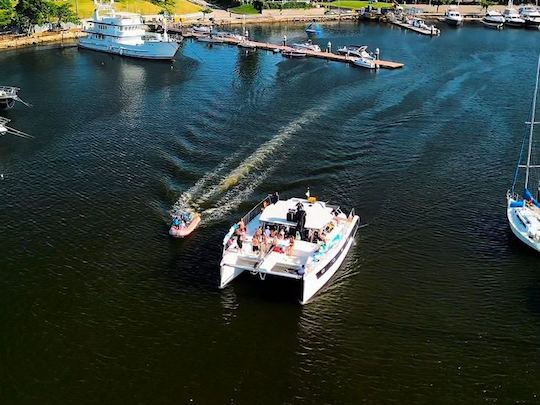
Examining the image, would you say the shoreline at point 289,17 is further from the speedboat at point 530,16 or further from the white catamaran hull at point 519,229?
the white catamaran hull at point 519,229

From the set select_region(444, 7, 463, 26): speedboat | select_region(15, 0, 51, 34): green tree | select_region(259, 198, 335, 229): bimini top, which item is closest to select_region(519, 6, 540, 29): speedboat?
select_region(444, 7, 463, 26): speedboat

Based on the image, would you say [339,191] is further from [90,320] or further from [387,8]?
[387,8]

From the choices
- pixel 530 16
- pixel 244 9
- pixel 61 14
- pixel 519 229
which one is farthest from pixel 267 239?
pixel 530 16

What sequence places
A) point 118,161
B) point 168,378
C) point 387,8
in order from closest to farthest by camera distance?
point 168,378, point 118,161, point 387,8

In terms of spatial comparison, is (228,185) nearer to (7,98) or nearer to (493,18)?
(7,98)

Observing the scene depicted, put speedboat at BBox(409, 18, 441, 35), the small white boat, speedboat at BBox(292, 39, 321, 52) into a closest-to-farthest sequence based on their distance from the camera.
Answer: speedboat at BBox(292, 39, 321, 52) < speedboat at BBox(409, 18, 441, 35) < the small white boat

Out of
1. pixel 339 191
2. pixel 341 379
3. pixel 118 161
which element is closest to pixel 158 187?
pixel 118 161

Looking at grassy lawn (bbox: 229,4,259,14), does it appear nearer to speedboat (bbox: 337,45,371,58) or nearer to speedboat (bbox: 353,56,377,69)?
speedboat (bbox: 337,45,371,58)
